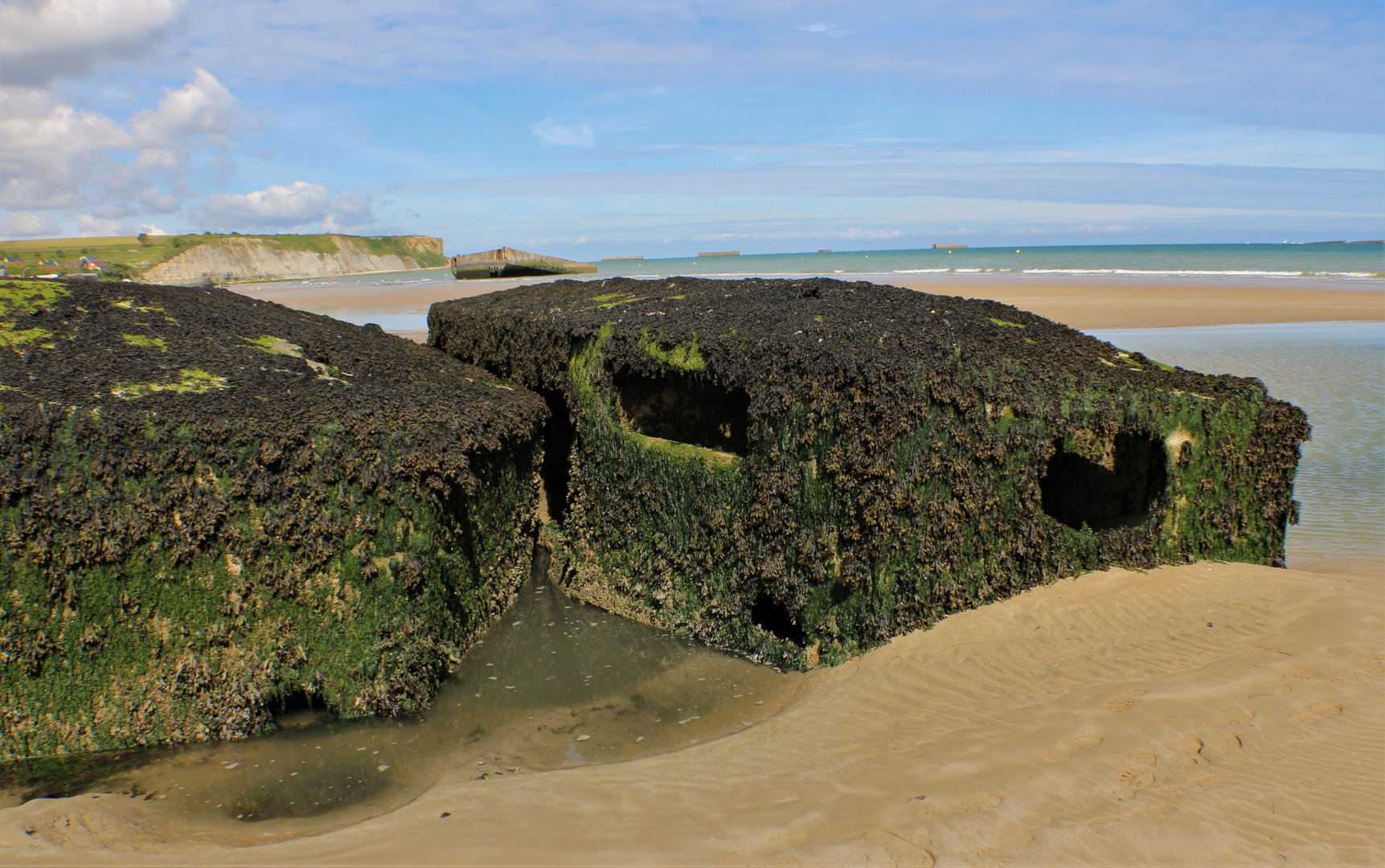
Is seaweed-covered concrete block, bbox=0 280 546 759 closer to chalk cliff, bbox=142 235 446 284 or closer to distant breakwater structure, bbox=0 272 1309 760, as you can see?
distant breakwater structure, bbox=0 272 1309 760

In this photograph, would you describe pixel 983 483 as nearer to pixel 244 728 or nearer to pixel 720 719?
pixel 720 719

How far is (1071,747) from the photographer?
3.82 metres

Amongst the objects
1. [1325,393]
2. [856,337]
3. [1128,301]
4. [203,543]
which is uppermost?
[1128,301]

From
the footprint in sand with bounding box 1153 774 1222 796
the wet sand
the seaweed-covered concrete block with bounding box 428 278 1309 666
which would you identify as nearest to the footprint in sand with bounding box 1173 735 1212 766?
the wet sand

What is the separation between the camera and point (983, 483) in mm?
5168

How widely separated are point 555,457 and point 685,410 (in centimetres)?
180

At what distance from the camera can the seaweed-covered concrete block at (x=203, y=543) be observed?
439cm

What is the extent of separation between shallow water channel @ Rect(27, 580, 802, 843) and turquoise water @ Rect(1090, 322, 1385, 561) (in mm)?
5457

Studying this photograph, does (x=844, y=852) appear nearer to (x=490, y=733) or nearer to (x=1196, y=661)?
(x=490, y=733)

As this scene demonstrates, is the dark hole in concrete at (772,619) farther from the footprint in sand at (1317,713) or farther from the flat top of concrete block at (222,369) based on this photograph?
the footprint in sand at (1317,713)

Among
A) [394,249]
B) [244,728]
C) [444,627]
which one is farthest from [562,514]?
[394,249]

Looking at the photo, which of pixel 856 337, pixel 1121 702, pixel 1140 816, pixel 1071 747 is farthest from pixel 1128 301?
pixel 1140 816

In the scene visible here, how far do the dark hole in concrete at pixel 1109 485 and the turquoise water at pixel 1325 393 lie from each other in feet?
6.99

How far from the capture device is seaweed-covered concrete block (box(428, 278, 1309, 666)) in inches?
203
